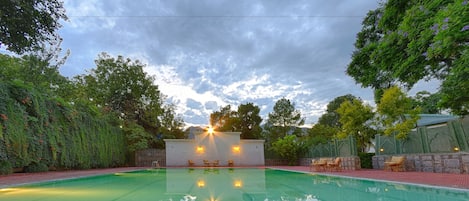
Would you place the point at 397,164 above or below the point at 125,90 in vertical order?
below

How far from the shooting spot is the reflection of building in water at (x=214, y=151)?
24516 millimetres

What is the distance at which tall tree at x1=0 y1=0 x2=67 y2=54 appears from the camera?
9992 millimetres

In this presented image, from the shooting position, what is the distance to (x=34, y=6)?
A: 10.4m

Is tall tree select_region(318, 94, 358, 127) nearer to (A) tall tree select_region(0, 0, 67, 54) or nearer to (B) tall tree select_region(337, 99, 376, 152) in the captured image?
→ (B) tall tree select_region(337, 99, 376, 152)

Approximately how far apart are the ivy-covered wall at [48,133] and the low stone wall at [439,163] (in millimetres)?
14869

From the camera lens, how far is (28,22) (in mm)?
10469

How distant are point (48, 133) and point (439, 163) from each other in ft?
51.1

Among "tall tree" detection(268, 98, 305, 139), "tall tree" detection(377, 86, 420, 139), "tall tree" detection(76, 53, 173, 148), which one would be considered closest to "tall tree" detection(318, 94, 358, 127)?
"tall tree" detection(268, 98, 305, 139)

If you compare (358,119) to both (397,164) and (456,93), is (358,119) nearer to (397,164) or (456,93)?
(397,164)

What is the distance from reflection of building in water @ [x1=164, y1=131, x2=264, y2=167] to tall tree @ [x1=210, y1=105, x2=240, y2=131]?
878cm

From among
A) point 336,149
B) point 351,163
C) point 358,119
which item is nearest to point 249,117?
point 358,119

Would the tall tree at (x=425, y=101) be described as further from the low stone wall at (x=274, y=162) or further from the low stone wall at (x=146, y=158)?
the low stone wall at (x=146, y=158)

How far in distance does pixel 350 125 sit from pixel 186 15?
1234 cm

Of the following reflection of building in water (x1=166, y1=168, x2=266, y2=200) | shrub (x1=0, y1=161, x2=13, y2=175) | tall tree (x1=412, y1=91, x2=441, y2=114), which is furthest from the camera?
tall tree (x1=412, y1=91, x2=441, y2=114)
